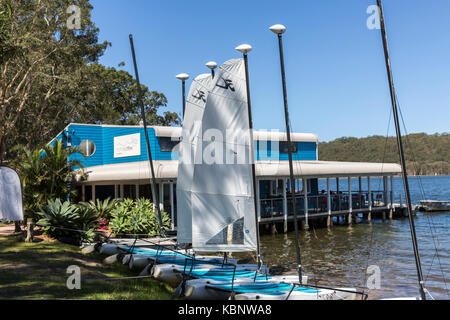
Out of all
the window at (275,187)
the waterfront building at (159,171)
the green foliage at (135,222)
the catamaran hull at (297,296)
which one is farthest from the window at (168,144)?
the catamaran hull at (297,296)

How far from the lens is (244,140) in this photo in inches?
492

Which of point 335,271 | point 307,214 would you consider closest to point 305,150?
point 307,214

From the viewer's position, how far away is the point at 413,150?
153750mm

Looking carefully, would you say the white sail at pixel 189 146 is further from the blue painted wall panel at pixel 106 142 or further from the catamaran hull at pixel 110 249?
the blue painted wall panel at pixel 106 142

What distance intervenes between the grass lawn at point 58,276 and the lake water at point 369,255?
6.01 meters

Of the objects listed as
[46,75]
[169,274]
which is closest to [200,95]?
[169,274]

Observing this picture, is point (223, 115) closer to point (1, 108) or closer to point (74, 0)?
point (1, 108)

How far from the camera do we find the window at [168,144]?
84.6ft

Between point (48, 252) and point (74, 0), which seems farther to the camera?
point (74, 0)

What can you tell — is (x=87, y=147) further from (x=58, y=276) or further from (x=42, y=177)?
(x=58, y=276)

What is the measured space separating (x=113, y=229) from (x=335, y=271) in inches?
363

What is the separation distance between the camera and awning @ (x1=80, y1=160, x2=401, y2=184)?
21.8 meters

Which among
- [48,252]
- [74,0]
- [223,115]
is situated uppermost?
[74,0]
